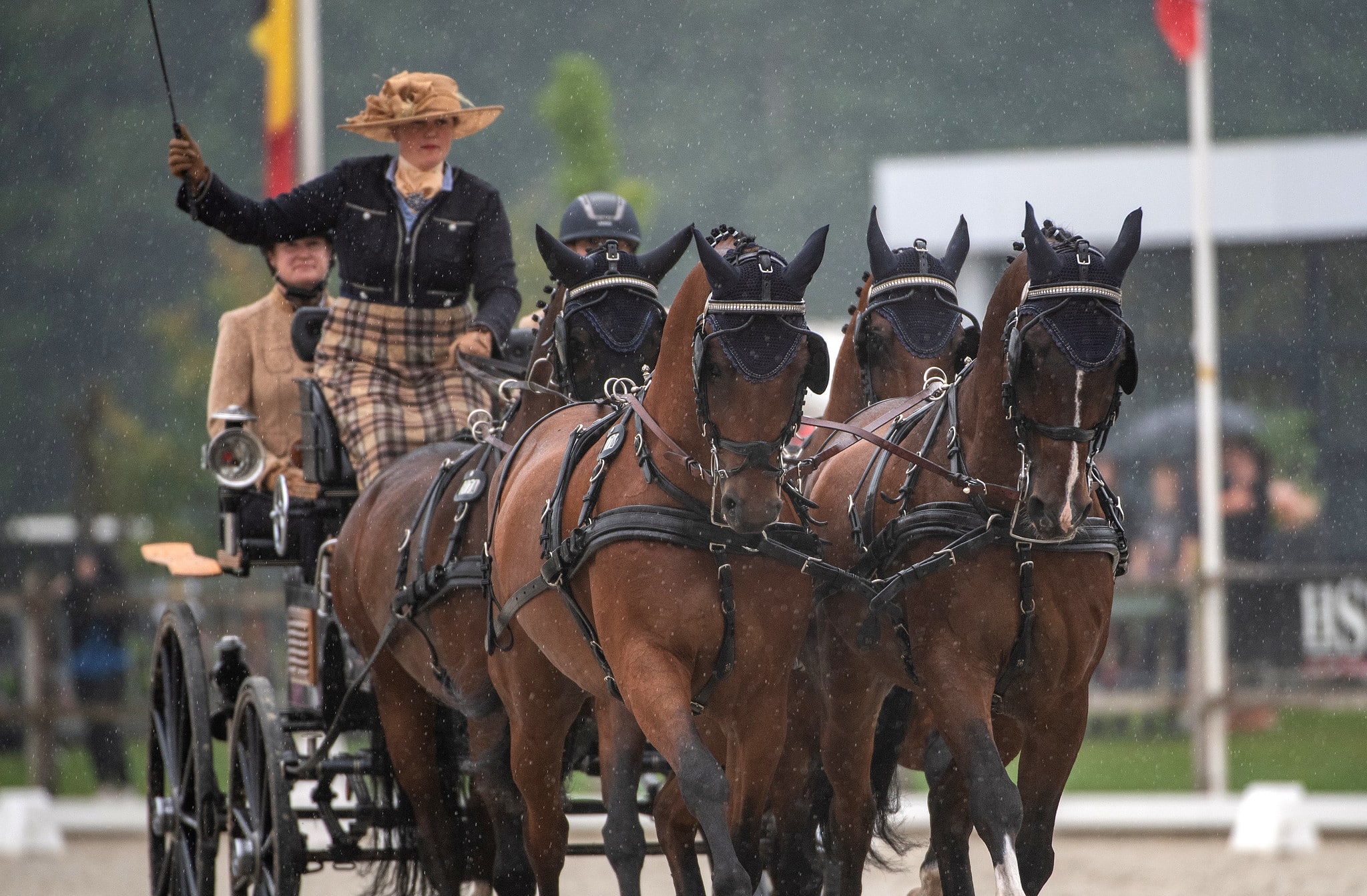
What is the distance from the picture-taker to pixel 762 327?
3857 millimetres

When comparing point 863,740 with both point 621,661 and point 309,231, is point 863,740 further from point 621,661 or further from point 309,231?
point 309,231

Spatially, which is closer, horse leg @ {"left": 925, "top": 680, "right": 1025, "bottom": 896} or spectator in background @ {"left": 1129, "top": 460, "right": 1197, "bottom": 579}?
horse leg @ {"left": 925, "top": 680, "right": 1025, "bottom": 896}

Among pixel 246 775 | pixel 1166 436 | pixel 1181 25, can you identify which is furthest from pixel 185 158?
pixel 1166 436

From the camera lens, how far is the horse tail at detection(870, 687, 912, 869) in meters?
5.34

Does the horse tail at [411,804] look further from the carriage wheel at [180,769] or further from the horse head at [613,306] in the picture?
the horse head at [613,306]

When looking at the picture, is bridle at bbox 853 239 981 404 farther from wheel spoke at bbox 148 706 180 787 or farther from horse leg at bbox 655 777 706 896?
wheel spoke at bbox 148 706 180 787

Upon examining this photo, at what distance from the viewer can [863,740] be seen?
16.1 feet

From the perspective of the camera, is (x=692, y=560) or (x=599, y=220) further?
(x=599, y=220)

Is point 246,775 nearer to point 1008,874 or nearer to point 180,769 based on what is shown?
point 180,769

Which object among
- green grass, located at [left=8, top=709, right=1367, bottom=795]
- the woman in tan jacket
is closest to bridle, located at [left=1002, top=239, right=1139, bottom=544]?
the woman in tan jacket

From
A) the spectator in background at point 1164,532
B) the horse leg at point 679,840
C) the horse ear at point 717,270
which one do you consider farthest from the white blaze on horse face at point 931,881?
the spectator in background at point 1164,532

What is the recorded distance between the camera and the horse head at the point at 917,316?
17.9 ft

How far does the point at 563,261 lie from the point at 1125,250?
4.81 ft

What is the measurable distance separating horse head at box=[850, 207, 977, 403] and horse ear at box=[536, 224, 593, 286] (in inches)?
43.2
